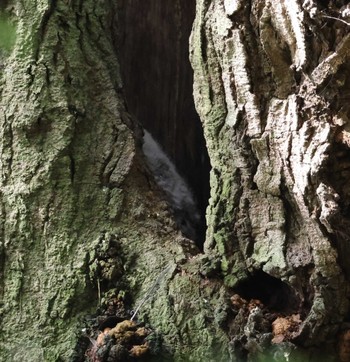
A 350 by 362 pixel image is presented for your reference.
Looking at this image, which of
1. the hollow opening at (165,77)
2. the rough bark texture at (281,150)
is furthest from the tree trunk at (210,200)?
the hollow opening at (165,77)

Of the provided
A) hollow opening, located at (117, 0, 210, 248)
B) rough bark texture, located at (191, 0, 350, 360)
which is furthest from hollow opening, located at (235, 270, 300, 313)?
hollow opening, located at (117, 0, 210, 248)

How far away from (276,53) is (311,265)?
0.42 metres

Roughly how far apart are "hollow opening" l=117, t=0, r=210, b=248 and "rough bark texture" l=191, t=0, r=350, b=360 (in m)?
0.68

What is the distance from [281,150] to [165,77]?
0.92 meters

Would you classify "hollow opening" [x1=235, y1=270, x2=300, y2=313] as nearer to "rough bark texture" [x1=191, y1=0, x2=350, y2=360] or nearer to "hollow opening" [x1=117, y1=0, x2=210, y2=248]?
"rough bark texture" [x1=191, y1=0, x2=350, y2=360]

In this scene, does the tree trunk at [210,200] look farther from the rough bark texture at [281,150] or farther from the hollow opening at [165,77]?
the hollow opening at [165,77]

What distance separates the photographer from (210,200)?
4.85ft

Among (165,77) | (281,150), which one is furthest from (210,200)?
(165,77)

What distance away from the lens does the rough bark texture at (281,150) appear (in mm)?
1287

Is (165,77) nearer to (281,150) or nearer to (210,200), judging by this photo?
(210,200)

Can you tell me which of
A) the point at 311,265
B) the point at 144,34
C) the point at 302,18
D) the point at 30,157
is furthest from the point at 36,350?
the point at 144,34

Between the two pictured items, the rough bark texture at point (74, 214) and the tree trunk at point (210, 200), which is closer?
the tree trunk at point (210, 200)

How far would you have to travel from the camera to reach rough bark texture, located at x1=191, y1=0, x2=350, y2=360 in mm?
1287

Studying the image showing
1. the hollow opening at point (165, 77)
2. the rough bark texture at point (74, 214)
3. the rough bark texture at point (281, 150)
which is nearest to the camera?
the rough bark texture at point (281, 150)
